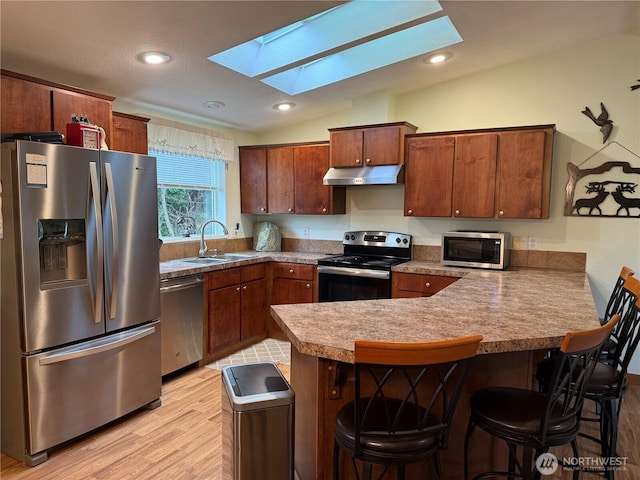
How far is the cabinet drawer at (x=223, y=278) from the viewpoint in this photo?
3.67 m

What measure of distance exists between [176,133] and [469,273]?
2.97 meters

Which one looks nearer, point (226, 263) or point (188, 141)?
point (226, 263)

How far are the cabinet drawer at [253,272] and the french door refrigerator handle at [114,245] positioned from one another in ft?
5.02

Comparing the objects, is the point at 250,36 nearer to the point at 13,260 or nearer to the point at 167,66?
the point at 167,66

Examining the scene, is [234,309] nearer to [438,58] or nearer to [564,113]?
[438,58]

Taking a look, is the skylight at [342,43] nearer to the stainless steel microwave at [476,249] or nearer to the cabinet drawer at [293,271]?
the stainless steel microwave at [476,249]

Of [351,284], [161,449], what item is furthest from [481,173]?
[161,449]

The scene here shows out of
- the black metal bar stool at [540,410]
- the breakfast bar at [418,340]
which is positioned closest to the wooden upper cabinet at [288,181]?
the breakfast bar at [418,340]

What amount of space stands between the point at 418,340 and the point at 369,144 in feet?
9.10

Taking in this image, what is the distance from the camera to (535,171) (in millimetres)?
Answer: 3436

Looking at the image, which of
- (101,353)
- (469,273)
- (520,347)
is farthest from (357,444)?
(469,273)

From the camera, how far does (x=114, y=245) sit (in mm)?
2570

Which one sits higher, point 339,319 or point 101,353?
point 339,319

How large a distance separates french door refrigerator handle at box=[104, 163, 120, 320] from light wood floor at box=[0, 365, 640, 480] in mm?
749
